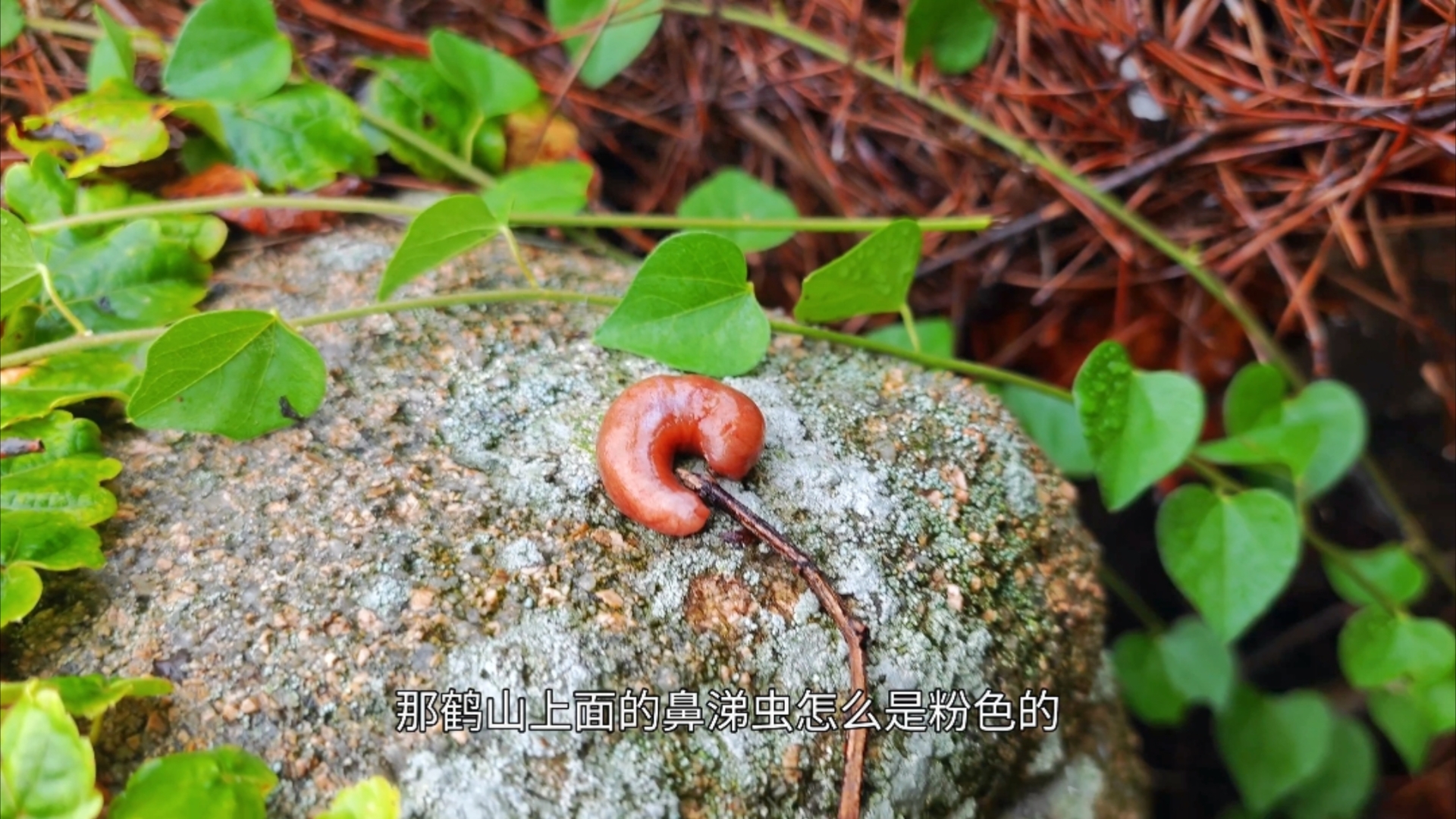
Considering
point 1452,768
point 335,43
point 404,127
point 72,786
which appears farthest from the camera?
point 1452,768

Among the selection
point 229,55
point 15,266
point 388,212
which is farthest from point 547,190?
point 15,266

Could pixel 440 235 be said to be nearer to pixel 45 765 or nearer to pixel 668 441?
pixel 668 441

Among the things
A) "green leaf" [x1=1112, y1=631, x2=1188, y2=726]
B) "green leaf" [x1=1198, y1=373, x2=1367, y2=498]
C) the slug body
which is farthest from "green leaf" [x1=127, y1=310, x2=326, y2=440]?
"green leaf" [x1=1112, y1=631, x2=1188, y2=726]

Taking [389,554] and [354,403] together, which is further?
[354,403]

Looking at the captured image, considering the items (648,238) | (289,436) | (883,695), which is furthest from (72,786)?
(648,238)

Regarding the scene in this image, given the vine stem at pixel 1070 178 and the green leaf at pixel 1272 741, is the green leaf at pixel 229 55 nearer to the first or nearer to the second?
the vine stem at pixel 1070 178

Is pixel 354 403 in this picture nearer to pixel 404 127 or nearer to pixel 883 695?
pixel 404 127
